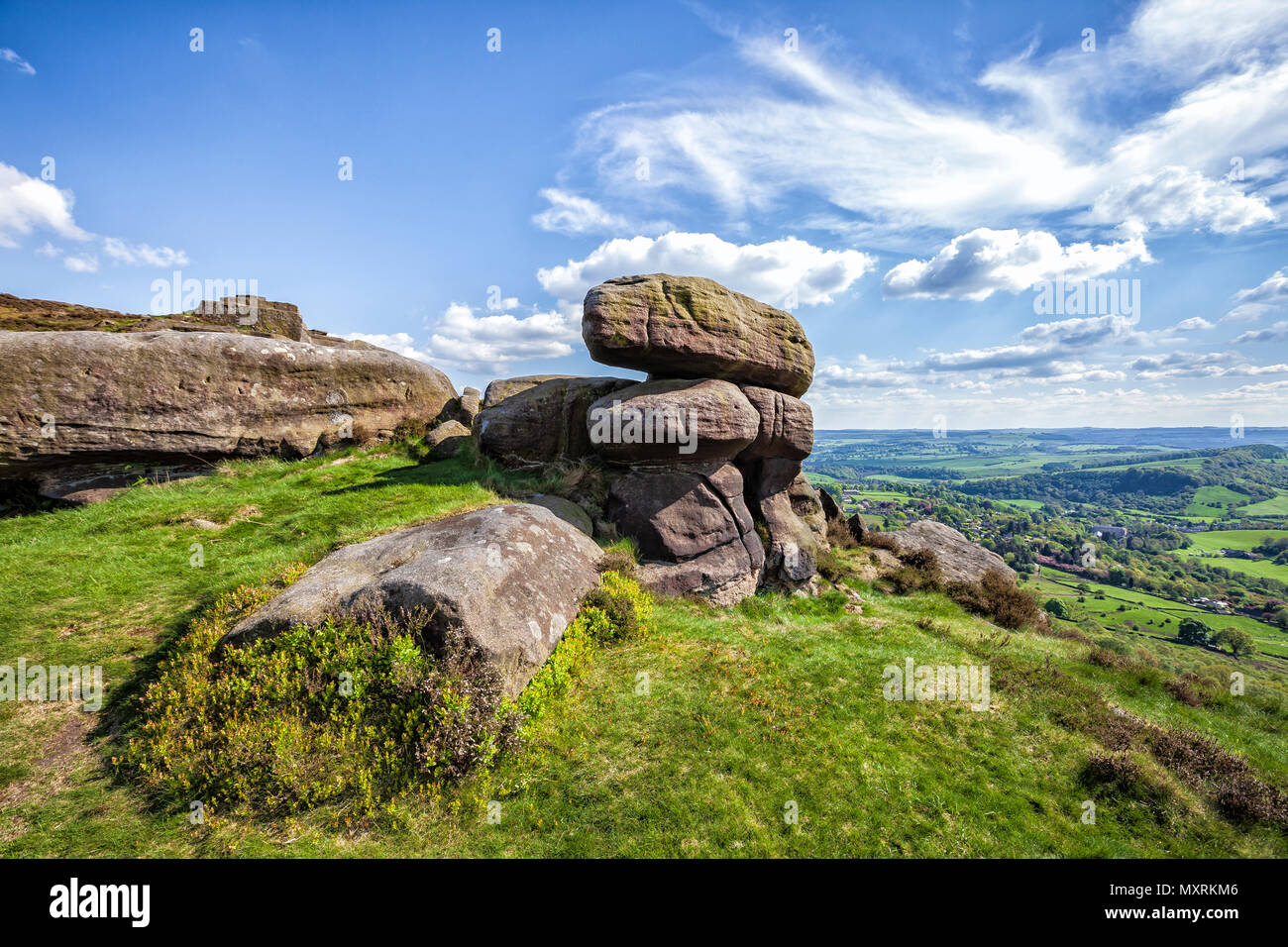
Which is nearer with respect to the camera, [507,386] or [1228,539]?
[507,386]

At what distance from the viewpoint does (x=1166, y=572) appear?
261 ft

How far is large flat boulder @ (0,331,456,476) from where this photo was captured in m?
13.5

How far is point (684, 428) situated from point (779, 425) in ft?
19.2

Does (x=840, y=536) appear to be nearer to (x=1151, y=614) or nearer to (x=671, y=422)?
(x=671, y=422)

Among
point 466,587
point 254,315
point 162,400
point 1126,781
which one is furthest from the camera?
point 254,315

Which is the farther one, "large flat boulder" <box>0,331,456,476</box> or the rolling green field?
the rolling green field

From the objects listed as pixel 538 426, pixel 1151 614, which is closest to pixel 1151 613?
pixel 1151 614

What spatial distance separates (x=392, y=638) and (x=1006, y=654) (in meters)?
15.2

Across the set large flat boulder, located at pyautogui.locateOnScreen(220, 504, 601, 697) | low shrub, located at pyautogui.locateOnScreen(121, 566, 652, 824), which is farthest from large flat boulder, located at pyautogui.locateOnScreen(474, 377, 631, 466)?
low shrub, located at pyautogui.locateOnScreen(121, 566, 652, 824)

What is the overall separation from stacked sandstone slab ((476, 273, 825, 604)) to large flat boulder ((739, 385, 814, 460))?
72 millimetres

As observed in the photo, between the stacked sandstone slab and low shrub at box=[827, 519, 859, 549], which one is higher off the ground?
the stacked sandstone slab
